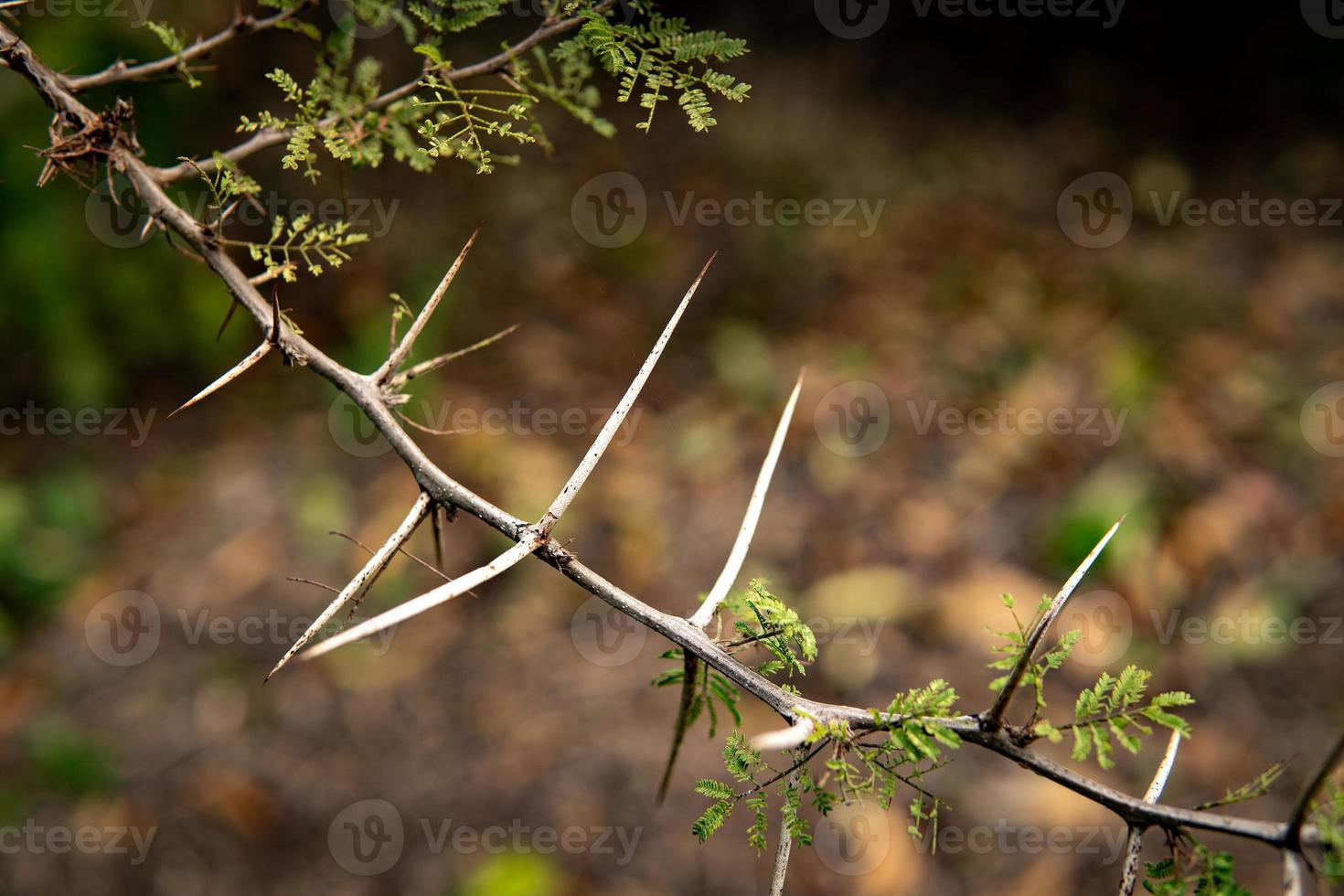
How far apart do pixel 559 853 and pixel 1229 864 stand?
2.33 m

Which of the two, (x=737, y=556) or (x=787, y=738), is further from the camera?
(x=737, y=556)

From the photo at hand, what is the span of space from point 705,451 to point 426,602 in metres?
3.15

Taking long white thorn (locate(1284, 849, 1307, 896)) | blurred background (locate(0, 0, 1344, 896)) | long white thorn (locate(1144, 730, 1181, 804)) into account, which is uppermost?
long white thorn (locate(1284, 849, 1307, 896))

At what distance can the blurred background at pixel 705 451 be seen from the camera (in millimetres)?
2766

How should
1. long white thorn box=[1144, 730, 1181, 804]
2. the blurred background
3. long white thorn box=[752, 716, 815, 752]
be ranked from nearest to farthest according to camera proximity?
1. long white thorn box=[752, 716, 815, 752]
2. long white thorn box=[1144, 730, 1181, 804]
3. the blurred background

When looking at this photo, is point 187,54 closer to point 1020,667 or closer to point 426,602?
point 426,602

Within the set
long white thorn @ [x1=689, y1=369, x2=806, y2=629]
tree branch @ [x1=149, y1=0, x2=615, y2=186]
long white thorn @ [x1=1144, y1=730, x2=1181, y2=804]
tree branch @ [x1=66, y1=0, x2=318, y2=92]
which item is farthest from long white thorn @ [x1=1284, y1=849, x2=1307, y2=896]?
tree branch @ [x1=66, y1=0, x2=318, y2=92]

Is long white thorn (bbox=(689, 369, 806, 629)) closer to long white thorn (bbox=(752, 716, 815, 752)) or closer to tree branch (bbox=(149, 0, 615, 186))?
long white thorn (bbox=(752, 716, 815, 752))

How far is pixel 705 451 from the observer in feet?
12.5

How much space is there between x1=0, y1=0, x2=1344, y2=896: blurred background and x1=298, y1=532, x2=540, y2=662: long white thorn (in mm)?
1369

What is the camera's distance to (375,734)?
9.88ft

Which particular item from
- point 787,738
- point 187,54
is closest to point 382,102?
point 187,54

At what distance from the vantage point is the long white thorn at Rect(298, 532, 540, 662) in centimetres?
64

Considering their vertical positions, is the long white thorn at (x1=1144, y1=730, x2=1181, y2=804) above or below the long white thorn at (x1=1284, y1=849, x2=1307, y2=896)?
below
